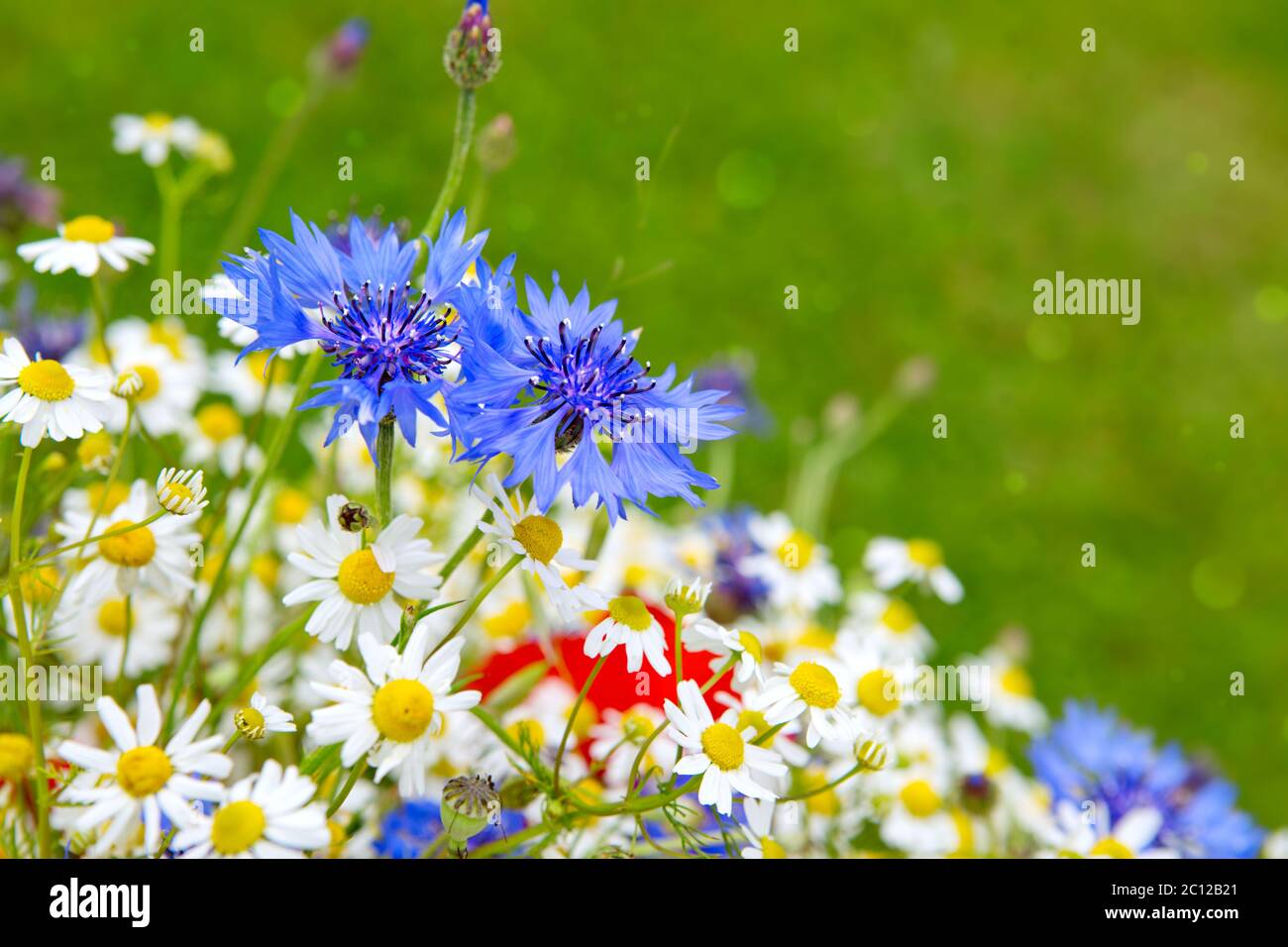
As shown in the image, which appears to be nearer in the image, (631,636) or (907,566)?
(631,636)

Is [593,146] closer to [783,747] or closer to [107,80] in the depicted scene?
[107,80]

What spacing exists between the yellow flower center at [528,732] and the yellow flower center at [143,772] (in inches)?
6.3

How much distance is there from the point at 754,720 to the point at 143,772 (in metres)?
0.27

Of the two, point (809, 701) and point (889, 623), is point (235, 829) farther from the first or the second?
point (889, 623)

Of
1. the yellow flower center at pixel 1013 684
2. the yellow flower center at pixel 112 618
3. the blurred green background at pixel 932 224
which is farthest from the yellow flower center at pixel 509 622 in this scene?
the blurred green background at pixel 932 224

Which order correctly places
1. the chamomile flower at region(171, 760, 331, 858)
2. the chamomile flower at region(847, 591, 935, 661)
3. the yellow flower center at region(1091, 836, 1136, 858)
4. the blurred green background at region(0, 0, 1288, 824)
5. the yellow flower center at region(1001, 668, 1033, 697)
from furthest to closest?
the blurred green background at region(0, 0, 1288, 824) < the yellow flower center at region(1001, 668, 1033, 697) < the chamomile flower at region(847, 591, 935, 661) < the yellow flower center at region(1091, 836, 1136, 858) < the chamomile flower at region(171, 760, 331, 858)

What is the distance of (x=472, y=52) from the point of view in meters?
0.62

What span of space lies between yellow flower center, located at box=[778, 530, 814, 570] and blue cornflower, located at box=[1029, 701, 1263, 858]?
0.71 feet

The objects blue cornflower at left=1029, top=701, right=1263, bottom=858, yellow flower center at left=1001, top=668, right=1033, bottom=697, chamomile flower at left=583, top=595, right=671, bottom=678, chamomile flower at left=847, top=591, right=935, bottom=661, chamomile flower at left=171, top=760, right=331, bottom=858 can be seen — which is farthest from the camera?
yellow flower center at left=1001, top=668, right=1033, bottom=697

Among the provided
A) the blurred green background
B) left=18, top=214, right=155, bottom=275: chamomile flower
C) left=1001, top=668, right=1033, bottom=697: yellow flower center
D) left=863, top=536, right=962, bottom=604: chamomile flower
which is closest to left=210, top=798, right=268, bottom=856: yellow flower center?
left=18, top=214, right=155, bottom=275: chamomile flower

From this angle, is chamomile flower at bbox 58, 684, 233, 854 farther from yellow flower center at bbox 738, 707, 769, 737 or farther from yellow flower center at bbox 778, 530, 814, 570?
yellow flower center at bbox 778, 530, 814, 570

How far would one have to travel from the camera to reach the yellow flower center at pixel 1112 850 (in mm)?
675

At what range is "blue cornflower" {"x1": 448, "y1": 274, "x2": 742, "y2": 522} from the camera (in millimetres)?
501

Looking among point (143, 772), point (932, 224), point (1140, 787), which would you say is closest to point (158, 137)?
point (143, 772)
